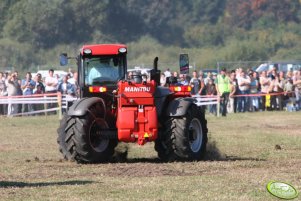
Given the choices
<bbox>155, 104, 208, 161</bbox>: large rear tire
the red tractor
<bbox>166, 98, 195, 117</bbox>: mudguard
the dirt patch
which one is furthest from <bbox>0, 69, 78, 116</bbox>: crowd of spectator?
the dirt patch

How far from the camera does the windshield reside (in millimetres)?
18141

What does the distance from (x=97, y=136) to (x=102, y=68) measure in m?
1.50

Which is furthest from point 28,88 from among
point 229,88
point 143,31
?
point 143,31

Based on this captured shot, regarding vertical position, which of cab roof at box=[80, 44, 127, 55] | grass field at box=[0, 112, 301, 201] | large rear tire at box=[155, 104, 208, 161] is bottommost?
grass field at box=[0, 112, 301, 201]

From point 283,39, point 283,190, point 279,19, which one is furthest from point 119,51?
point 279,19

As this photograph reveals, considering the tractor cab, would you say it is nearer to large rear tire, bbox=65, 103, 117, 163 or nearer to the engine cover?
large rear tire, bbox=65, 103, 117, 163

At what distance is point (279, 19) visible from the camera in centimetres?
6844

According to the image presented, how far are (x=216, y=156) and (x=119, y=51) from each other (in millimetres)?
2563

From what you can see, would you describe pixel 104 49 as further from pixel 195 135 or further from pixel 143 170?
pixel 143 170

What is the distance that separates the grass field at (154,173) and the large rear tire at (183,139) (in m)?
0.31

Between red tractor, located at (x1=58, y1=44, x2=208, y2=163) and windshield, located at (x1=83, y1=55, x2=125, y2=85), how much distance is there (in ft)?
0.84

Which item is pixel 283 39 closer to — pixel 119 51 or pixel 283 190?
pixel 119 51

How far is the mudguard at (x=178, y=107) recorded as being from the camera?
17.0m

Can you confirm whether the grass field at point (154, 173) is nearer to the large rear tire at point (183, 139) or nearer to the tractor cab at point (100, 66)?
the large rear tire at point (183, 139)
